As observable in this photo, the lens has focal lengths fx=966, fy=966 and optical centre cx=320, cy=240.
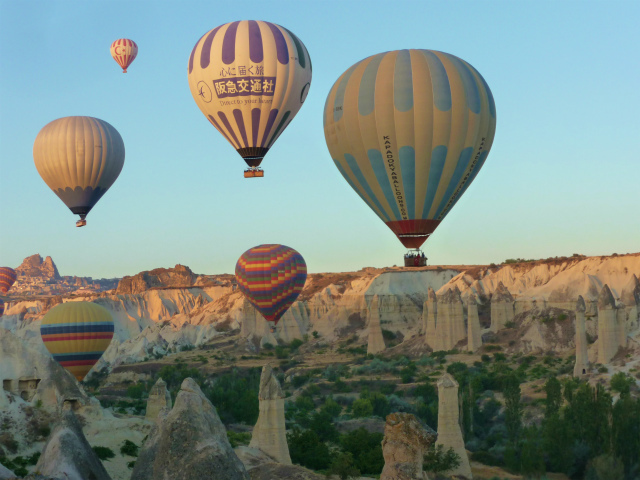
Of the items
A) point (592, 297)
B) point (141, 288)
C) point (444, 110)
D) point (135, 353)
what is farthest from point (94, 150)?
point (141, 288)

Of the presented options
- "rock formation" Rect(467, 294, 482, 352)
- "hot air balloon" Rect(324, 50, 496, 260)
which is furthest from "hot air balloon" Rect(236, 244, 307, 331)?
"hot air balloon" Rect(324, 50, 496, 260)

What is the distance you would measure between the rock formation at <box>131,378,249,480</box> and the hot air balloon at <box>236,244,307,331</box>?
45801 mm

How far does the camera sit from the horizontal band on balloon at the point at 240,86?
42.6 metres

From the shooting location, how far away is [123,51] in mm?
66250

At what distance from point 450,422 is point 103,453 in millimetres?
14757

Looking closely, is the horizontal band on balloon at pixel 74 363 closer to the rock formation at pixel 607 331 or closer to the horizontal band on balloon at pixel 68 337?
the horizontal band on balloon at pixel 68 337

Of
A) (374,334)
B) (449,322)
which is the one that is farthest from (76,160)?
(374,334)

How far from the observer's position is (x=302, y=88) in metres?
44.8

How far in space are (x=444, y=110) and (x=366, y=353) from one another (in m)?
58.0

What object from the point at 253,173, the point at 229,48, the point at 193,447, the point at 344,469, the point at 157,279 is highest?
the point at 229,48

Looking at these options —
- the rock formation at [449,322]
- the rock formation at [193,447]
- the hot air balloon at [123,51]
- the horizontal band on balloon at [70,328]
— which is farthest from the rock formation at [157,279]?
the rock formation at [193,447]

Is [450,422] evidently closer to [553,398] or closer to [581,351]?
[553,398]

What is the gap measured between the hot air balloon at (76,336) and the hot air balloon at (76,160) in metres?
5.25

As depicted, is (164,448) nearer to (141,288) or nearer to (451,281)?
(451,281)
